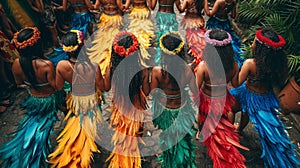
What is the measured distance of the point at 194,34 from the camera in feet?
14.5

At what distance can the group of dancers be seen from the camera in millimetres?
2641

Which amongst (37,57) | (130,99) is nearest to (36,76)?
(37,57)

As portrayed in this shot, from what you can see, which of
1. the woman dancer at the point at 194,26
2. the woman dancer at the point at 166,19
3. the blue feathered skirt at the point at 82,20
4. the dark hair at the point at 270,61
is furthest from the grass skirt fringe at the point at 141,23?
the dark hair at the point at 270,61

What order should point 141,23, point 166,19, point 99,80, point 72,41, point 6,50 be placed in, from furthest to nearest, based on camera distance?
point 141,23, point 166,19, point 6,50, point 99,80, point 72,41

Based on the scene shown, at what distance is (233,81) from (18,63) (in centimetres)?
237

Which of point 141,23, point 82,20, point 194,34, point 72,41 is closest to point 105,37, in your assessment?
point 82,20

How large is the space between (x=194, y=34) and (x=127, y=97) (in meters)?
2.13

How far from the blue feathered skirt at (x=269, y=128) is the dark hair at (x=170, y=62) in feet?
2.91

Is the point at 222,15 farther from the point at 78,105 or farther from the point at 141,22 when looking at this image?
the point at 78,105

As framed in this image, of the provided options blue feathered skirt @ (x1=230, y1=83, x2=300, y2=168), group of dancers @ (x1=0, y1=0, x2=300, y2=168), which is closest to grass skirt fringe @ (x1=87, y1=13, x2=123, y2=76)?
group of dancers @ (x1=0, y1=0, x2=300, y2=168)

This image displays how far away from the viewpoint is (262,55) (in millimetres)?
2652

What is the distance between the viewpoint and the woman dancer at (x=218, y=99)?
262 cm

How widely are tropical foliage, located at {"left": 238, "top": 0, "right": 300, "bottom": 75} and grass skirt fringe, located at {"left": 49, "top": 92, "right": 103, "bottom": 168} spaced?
2.62 m

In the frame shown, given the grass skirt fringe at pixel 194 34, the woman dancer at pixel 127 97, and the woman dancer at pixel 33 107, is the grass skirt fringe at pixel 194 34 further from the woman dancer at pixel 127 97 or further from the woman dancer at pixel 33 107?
the woman dancer at pixel 33 107
